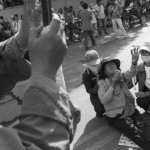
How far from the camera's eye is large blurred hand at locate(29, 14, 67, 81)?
0.65 meters

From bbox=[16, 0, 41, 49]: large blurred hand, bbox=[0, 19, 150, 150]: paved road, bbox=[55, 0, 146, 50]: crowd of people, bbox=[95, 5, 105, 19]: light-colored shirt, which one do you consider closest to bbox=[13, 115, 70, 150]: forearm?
bbox=[16, 0, 41, 49]: large blurred hand

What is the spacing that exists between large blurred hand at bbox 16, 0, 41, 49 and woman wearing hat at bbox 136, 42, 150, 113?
2901mm

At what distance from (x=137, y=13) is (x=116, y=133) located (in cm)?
1066

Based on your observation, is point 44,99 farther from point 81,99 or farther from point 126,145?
point 81,99

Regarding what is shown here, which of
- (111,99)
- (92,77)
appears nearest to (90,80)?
(92,77)

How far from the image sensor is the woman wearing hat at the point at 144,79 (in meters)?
3.71

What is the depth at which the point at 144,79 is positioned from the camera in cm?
377

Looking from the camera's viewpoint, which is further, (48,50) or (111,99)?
(111,99)

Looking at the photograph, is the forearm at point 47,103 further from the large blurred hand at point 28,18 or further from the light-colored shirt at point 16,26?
the light-colored shirt at point 16,26

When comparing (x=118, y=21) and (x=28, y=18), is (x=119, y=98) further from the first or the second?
(x=118, y=21)

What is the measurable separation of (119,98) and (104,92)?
0.19 metres

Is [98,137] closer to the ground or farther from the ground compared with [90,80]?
closer to the ground

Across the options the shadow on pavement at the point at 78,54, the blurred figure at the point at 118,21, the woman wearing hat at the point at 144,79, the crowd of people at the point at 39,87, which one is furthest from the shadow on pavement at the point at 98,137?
the blurred figure at the point at 118,21

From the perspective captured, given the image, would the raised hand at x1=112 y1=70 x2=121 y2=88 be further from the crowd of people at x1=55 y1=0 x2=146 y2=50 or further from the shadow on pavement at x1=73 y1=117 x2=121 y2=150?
the crowd of people at x1=55 y1=0 x2=146 y2=50
